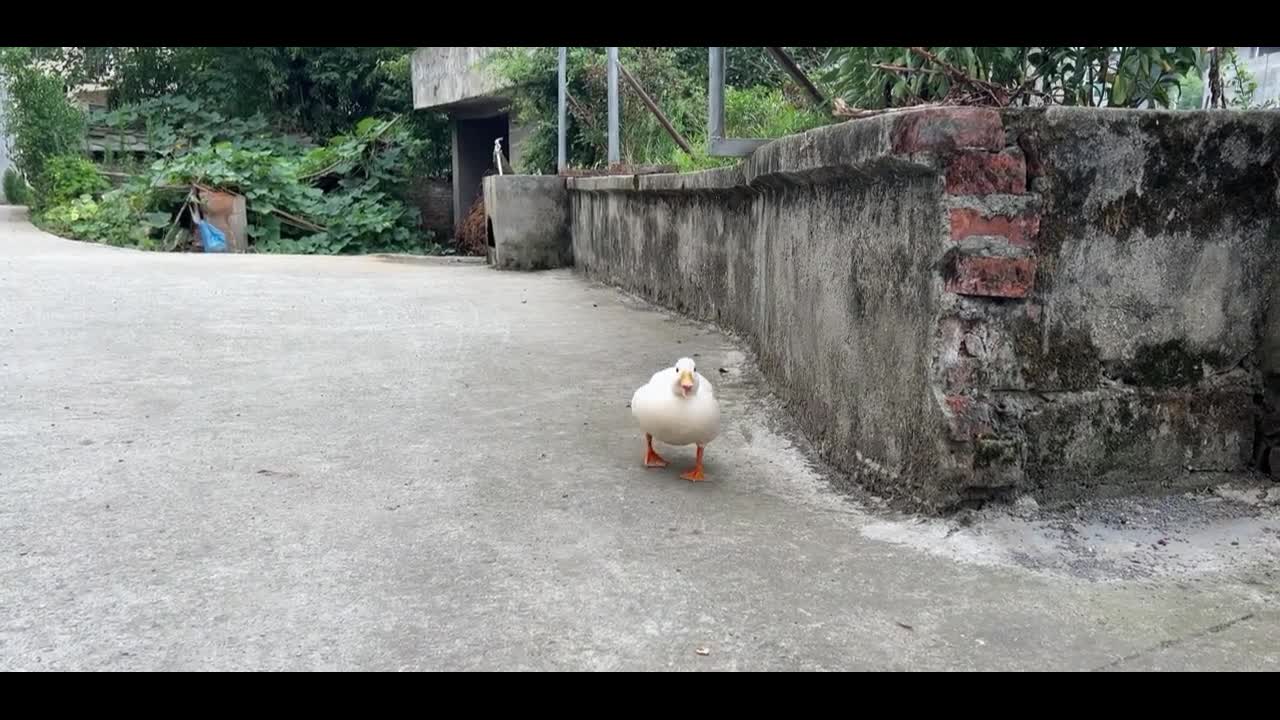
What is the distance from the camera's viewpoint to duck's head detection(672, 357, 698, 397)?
308cm

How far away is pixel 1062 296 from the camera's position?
2648mm

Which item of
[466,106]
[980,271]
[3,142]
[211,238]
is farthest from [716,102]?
[3,142]

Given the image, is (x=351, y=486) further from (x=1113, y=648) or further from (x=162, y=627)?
(x=1113, y=648)

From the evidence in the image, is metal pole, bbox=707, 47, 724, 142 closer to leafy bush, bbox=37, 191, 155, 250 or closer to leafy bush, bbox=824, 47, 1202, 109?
leafy bush, bbox=824, 47, 1202, 109

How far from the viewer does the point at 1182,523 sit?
262 centimetres

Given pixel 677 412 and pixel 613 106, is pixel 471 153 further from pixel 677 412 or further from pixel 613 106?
pixel 677 412

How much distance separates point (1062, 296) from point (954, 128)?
1.82ft

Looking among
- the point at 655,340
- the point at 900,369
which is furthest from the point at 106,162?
the point at 900,369

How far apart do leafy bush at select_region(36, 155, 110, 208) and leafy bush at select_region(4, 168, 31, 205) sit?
5.67 metres

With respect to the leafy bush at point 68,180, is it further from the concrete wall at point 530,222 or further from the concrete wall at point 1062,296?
the concrete wall at point 1062,296

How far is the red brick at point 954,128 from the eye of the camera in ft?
8.27

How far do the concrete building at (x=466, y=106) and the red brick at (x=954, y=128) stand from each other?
35.9 feet

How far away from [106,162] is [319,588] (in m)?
17.0

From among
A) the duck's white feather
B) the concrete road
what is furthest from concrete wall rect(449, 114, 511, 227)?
the duck's white feather
